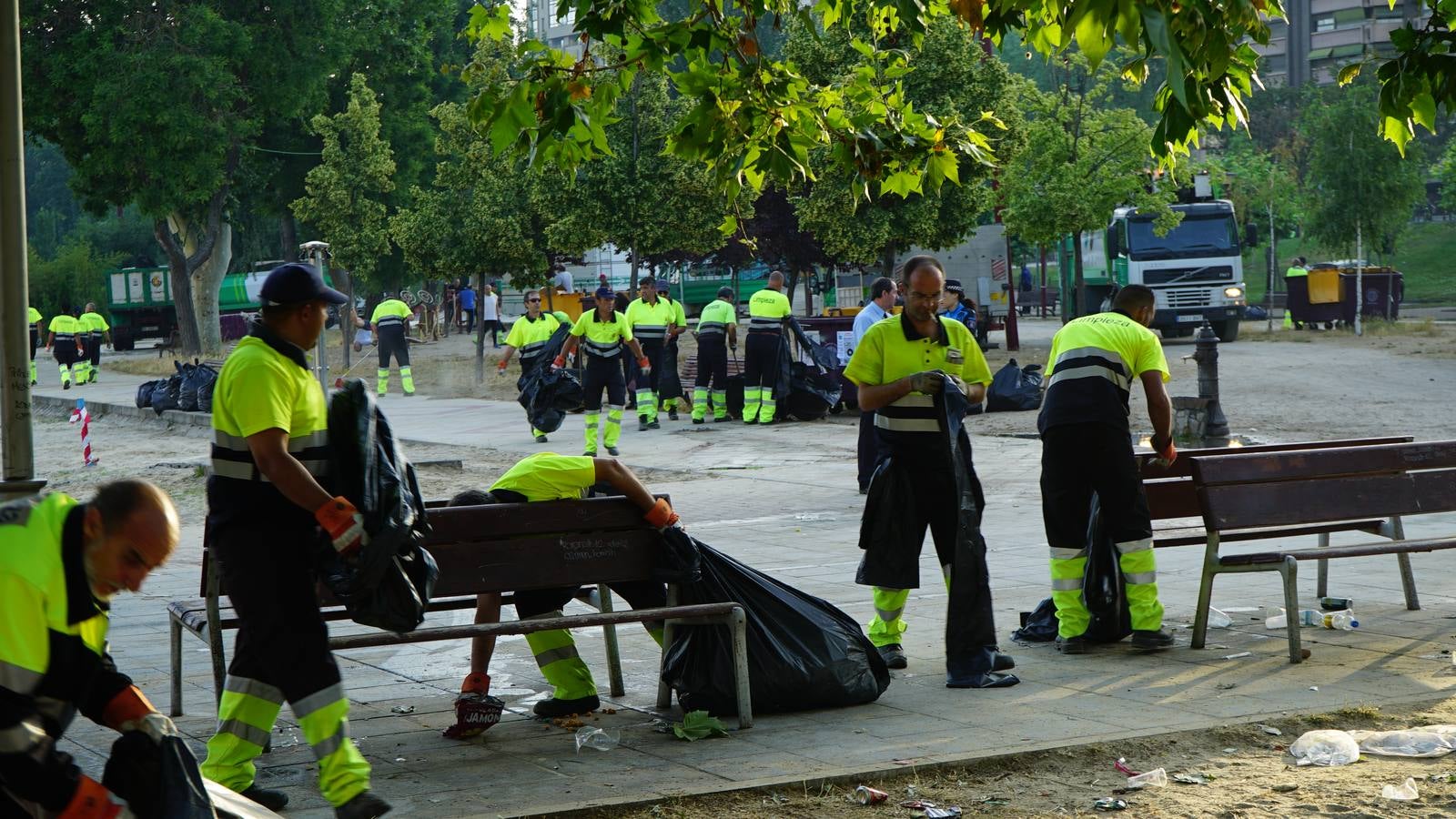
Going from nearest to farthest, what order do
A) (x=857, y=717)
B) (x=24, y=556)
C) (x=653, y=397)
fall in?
(x=24, y=556) → (x=857, y=717) → (x=653, y=397)

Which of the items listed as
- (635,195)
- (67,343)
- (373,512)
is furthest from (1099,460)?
(67,343)

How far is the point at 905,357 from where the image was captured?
23.4 ft

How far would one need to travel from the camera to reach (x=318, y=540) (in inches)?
192

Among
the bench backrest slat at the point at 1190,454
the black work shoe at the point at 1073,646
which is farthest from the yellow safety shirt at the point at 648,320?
the black work shoe at the point at 1073,646

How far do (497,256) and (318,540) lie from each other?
25993 mm

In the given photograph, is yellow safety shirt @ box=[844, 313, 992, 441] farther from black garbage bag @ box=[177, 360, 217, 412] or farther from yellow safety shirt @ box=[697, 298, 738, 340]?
black garbage bag @ box=[177, 360, 217, 412]

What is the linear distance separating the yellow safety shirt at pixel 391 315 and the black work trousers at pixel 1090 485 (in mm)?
20036

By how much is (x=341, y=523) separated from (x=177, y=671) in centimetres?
216

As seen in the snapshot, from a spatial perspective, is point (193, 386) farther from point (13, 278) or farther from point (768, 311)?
point (13, 278)

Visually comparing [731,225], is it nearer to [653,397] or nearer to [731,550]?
[731,550]

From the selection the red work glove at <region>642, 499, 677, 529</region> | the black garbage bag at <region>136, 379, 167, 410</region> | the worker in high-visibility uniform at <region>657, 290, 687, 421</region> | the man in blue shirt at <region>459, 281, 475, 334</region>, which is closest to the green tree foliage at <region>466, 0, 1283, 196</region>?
the red work glove at <region>642, 499, 677, 529</region>

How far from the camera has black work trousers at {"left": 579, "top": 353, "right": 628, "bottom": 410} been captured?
690 inches

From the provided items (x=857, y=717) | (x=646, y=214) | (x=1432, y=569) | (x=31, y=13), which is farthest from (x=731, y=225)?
(x=31, y=13)

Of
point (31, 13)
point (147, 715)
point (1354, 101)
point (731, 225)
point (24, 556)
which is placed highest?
point (31, 13)
